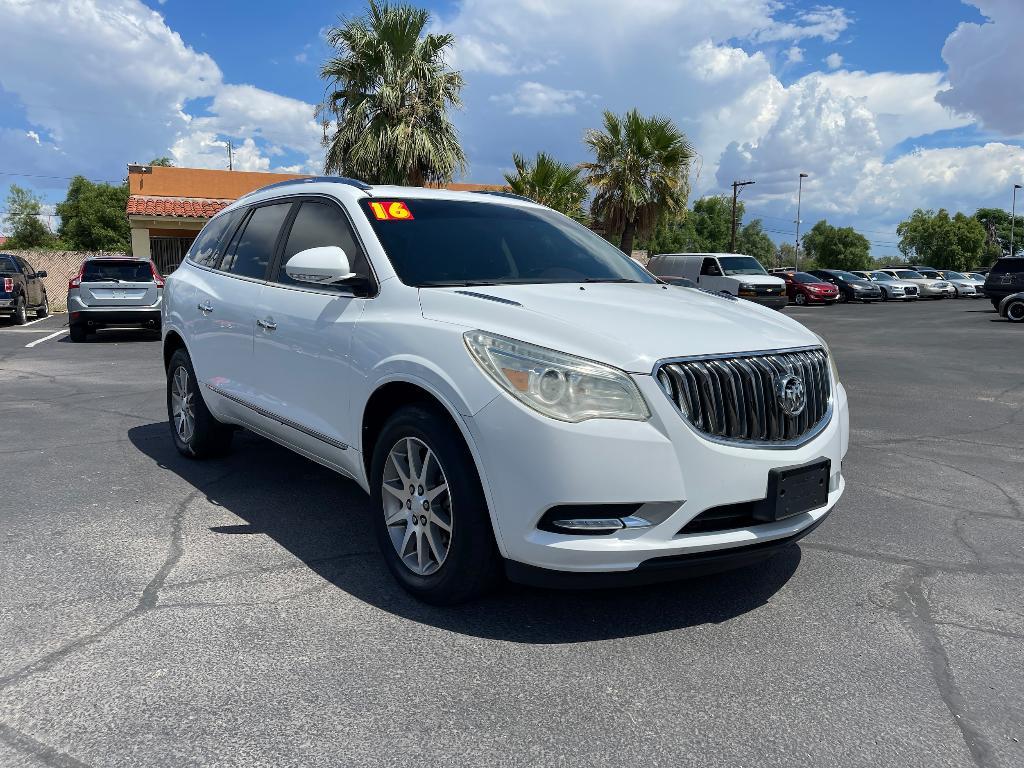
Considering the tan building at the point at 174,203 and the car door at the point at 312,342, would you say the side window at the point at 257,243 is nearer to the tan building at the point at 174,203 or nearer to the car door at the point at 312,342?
the car door at the point at 312,342

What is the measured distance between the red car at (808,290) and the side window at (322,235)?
3219 centimetres

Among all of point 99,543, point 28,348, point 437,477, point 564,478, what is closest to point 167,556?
point 99,543

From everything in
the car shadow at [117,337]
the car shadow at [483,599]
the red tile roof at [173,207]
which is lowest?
the car shadow at [117,337]

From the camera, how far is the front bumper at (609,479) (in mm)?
2891

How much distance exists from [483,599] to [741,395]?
1.34 m

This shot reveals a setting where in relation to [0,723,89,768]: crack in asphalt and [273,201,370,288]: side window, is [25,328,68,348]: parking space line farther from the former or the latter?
[0,723,89,768]: crack in asphalt

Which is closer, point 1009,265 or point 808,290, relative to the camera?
point 1009,265

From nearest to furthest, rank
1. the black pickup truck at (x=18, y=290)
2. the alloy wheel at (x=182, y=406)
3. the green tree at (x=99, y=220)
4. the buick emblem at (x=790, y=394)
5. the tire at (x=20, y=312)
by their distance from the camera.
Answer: the buick emblem at (x=790, y=394) < the alloy wheel at (x=182, y=406) < the black pickup truck at (x=18, y=290) < the tire at (x=20, y=312) < the green tree at (x=99, y=220)

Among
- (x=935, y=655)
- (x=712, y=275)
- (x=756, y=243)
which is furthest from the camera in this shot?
(x=756, y=243)

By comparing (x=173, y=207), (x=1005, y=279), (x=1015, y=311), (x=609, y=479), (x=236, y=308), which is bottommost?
(x=1015, y=311)

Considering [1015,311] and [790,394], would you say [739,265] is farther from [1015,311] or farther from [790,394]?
[790,394]

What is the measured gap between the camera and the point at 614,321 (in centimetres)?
326

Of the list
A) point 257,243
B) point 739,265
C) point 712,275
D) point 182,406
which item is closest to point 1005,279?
point 739,265

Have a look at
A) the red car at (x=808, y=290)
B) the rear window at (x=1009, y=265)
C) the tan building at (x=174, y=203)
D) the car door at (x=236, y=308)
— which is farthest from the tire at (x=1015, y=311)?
the car door at (x=236, y=308)
